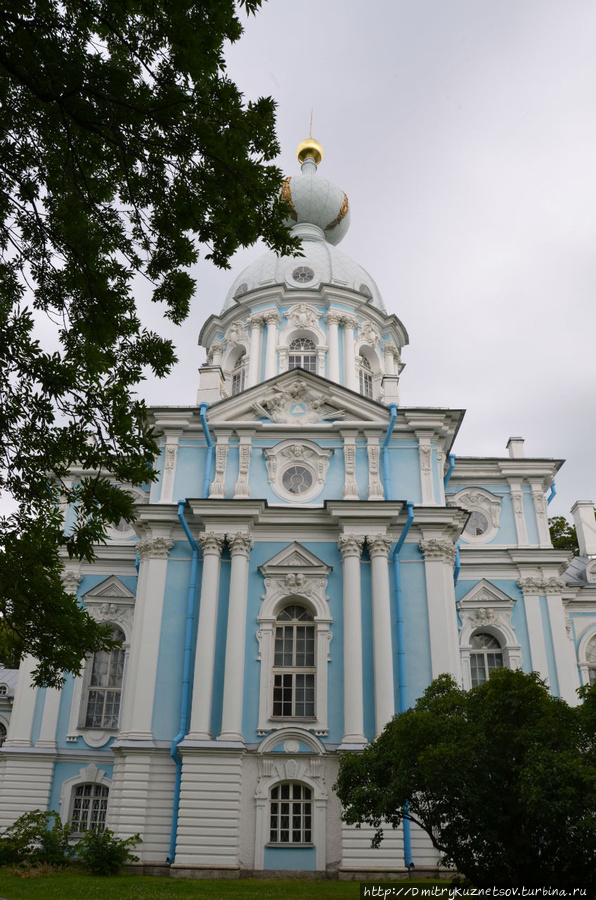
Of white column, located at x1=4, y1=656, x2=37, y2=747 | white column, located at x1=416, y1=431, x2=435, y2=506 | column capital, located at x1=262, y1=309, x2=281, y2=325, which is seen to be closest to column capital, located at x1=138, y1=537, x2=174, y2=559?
white column, located at x1=4, y1=656, x2=37, y2=747

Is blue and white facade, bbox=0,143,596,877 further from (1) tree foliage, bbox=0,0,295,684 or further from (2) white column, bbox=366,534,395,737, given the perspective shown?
(1) tree foliage, bbox=0,0,295,684

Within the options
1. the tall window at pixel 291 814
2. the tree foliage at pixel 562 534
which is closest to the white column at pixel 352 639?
the tall window at pixel 291 814

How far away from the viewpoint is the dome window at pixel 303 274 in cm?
2791

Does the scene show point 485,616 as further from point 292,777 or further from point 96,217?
point 96,217

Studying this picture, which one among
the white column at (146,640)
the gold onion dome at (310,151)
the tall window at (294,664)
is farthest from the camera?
the gold onion dome at (310,151)

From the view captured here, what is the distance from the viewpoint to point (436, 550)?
1911cm

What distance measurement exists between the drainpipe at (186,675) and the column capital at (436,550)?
555cm

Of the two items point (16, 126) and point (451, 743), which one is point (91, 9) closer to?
point (16, 126)

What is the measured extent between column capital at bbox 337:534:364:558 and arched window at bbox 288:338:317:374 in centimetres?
844

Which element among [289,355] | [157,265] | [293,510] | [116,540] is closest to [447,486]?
[293,510]

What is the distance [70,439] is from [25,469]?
524mm

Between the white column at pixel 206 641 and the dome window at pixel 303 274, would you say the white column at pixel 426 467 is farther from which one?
the dome window at pixel 303 274

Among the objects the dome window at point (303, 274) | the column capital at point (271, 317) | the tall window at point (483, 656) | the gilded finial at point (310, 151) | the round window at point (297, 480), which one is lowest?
the tall window at point (483, 656)

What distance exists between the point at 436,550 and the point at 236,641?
5.27 m
